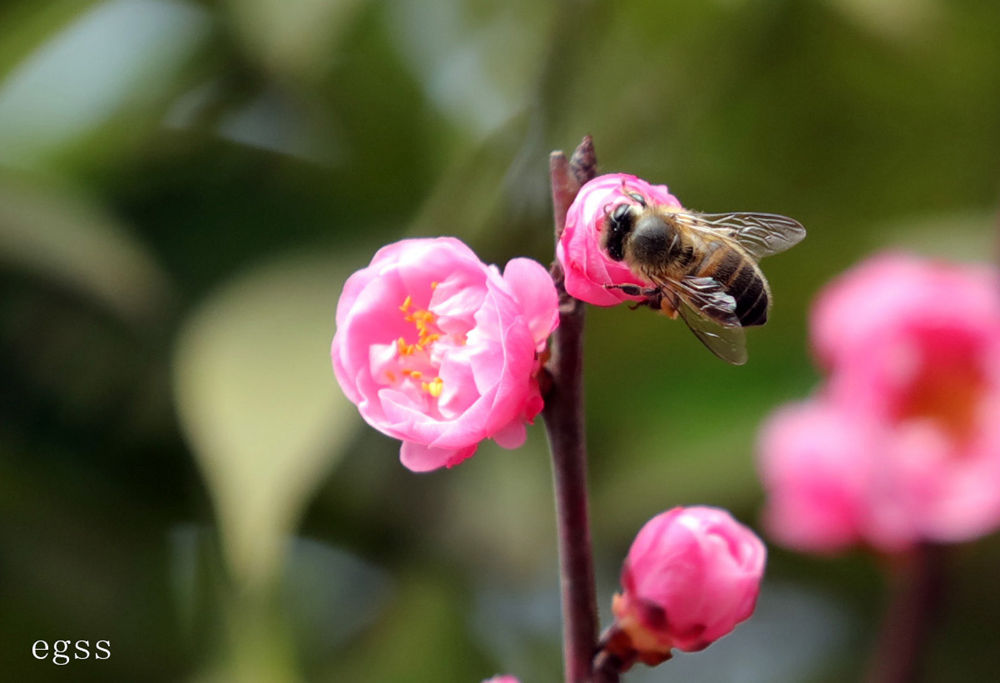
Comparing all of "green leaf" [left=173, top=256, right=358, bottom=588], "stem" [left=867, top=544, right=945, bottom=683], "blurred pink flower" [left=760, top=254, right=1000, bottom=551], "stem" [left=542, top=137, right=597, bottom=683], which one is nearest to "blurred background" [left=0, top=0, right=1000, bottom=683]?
"green leaf" [left=173, top=256, right=358, bottom=588]

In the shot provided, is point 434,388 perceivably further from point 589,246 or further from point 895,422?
point 895,422

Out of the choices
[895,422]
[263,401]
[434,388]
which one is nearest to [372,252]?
[263,401]

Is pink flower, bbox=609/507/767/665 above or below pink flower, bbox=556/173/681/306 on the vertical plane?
below

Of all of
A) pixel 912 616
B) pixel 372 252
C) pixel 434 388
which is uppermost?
pixel 372 252

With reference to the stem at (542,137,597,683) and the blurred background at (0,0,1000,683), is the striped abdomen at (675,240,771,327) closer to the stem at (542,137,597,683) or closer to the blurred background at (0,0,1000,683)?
the stem at (542,137,597,683)

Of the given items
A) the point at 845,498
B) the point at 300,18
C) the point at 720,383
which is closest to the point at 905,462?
the point at 845,498

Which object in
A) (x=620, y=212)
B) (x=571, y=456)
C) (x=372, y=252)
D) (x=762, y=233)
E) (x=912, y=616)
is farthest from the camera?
(x=372, y=252)

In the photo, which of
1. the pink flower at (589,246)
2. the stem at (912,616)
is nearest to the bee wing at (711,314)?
the pink flower at (589,246)
